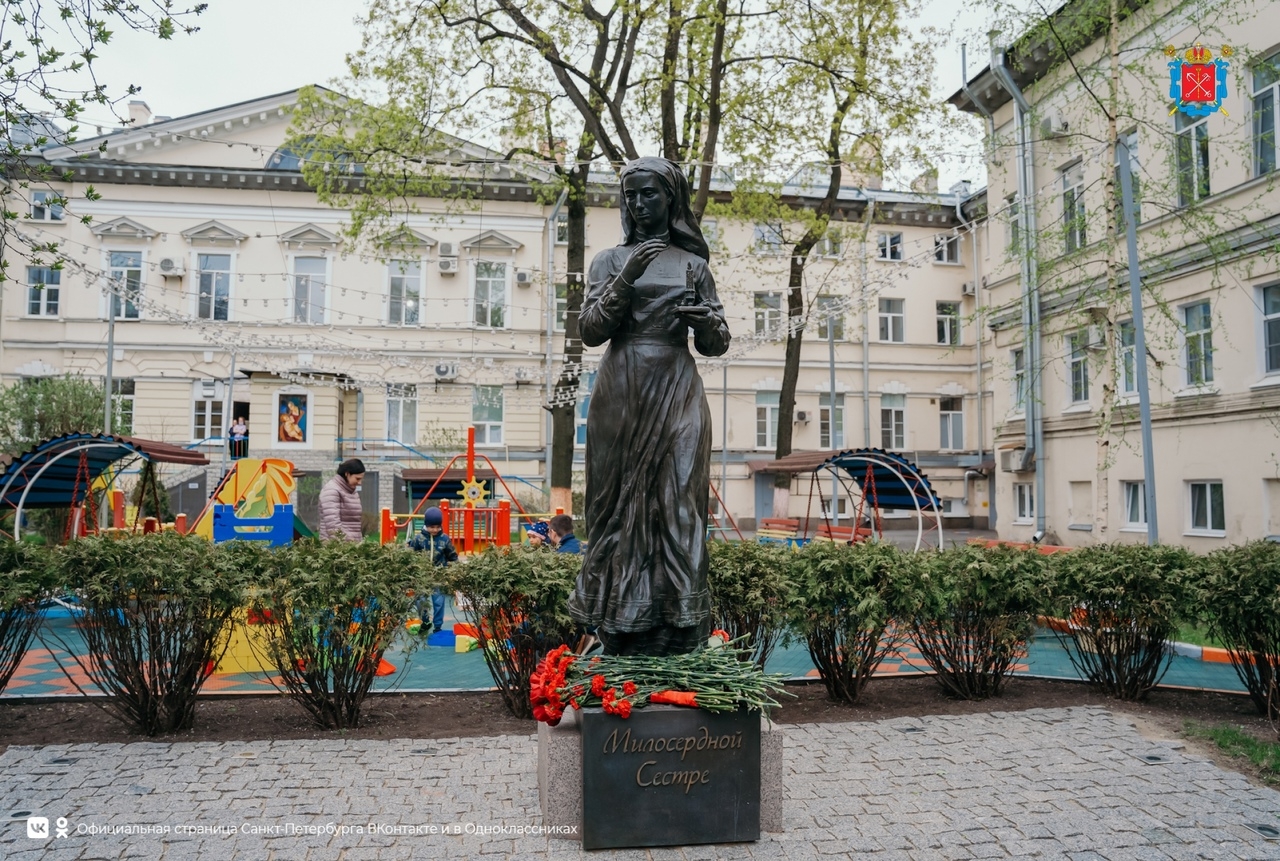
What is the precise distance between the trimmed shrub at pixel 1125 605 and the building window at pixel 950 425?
26805mm

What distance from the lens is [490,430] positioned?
30.0 meters

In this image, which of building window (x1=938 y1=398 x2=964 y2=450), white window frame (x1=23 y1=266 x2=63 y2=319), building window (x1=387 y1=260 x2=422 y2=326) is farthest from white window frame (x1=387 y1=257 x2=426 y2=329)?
building window (x1=938 y1=398 x2=964 y2=450)

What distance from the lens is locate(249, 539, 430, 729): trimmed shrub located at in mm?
5719

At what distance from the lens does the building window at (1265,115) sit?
1438cm

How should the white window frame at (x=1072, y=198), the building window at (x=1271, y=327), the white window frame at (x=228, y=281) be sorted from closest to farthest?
the white window frame at (x=1072, y=198), the building window at (x=1271, y=327), the white window frame at (x=228, y=281)

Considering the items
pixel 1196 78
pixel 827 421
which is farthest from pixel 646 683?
pixel 827 421

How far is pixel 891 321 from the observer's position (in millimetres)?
32781

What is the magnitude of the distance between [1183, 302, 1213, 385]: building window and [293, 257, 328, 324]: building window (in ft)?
78.3

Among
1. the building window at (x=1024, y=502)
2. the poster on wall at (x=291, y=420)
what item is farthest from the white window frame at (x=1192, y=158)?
the poster on wall at (x=291, y=420)

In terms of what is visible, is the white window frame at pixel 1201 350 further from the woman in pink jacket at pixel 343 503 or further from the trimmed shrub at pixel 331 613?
the trimmed shrub at pixel 331 613

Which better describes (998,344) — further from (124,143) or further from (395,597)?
(124,143)

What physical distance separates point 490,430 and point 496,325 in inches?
137

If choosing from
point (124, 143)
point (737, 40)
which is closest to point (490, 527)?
point (737, 40)

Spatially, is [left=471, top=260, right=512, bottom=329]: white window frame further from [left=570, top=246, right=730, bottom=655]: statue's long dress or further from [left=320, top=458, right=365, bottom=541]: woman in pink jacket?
[left=570, top=246, right=730, bottom=655]: statue's long dress
